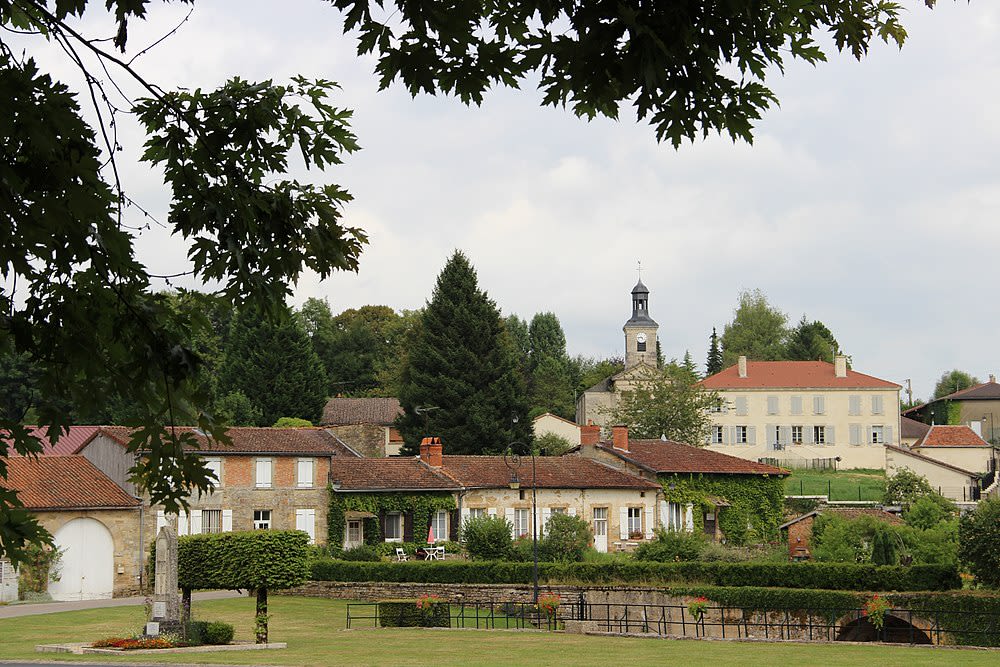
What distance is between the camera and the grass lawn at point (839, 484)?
62.4 meters

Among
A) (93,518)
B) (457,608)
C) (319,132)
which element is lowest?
(457,608)

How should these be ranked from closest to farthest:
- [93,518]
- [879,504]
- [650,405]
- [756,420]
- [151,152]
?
[151,152], [93,518], [879,504], [650,405], [756,420]

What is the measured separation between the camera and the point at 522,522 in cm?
4700

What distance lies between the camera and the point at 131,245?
5289 mm

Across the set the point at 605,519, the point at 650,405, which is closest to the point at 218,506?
the point at 605,519

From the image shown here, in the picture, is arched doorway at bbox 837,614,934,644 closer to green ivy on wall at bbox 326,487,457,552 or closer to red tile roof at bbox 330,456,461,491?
red tile roof at bbox 330,456,461,491

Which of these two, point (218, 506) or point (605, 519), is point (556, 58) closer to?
point (218, 506)

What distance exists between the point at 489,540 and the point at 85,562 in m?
13.5

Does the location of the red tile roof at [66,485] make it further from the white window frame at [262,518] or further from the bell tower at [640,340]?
the bell tower at [640,340]

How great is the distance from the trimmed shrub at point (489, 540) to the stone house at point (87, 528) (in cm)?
1099

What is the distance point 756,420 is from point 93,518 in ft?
163

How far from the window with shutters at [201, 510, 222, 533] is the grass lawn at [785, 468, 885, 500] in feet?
106

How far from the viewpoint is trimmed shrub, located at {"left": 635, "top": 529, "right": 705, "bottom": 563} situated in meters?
38.9

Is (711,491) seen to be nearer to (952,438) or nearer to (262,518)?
(262,518)
